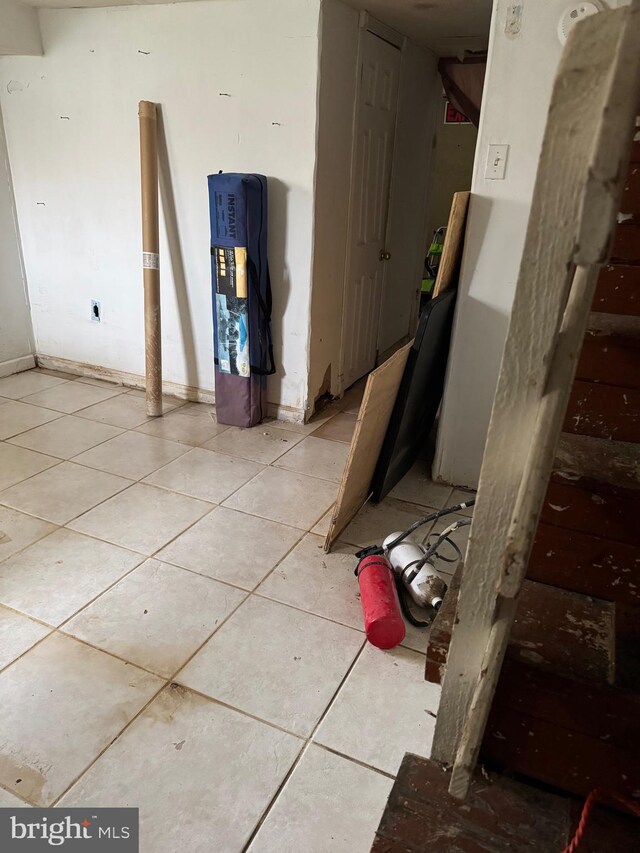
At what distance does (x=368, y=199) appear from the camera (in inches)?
146

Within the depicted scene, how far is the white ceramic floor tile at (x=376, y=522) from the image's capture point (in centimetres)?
239

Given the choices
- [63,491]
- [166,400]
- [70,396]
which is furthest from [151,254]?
[63,491]

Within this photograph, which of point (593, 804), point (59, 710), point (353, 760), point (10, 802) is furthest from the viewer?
point (59, 710)

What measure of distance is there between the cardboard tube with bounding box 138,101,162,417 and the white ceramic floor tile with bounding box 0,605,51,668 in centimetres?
176

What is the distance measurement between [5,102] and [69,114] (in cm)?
51

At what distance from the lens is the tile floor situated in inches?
54.2

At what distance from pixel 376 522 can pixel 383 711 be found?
0.98m

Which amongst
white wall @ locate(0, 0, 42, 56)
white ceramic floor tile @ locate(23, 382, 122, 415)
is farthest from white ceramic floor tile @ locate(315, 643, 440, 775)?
white wall @ locate(0, 0, 42, 56)

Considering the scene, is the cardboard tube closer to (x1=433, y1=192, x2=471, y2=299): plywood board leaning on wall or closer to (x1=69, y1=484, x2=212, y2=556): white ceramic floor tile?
(x1=69, y1=484, x2=212, y2=556): white ceramic floor tile

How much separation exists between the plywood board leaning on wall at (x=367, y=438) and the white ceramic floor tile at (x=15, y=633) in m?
1.03

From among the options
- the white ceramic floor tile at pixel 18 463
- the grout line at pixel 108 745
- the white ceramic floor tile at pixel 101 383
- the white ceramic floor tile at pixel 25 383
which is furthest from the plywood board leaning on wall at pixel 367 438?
the white ceramic floor tile at pixel 25 383

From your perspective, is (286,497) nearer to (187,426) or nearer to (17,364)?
(187,426)

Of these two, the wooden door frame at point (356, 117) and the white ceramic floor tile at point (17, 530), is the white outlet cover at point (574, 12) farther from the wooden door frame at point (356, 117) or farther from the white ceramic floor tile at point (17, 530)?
the white ceramic floor tile at point (17, 530)

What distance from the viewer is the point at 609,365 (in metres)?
1.08
